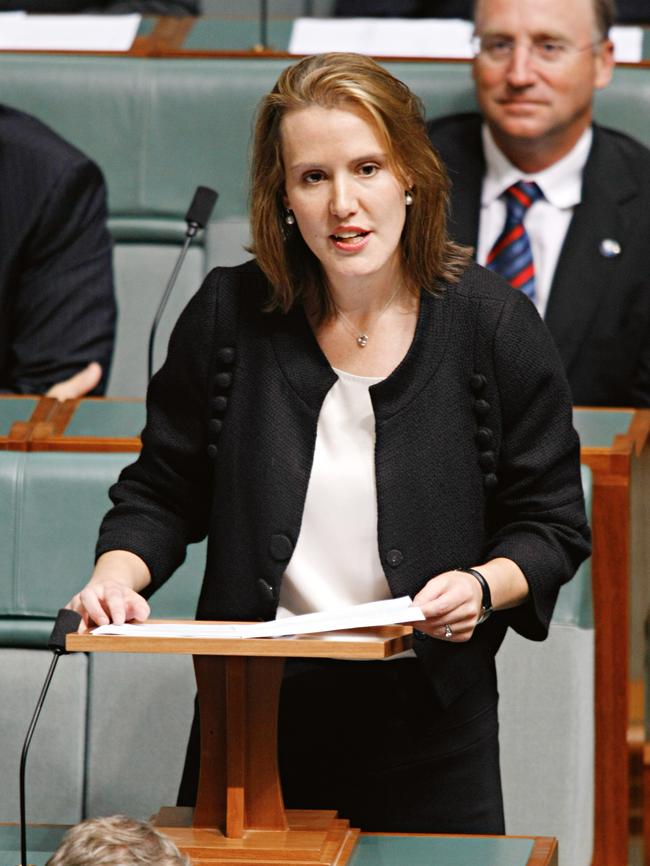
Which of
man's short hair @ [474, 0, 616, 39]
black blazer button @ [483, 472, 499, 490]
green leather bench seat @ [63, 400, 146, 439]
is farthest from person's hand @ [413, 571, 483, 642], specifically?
man's short hair @ [474, 0, 616, 39]

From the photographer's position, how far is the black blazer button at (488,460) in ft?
3.52

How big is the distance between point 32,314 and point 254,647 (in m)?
1.28

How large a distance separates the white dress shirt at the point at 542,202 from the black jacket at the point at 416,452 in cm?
105

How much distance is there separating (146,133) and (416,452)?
1507 millimetres

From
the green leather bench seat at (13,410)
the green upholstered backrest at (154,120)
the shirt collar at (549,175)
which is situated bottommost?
the green leather bench seat at (13,410)

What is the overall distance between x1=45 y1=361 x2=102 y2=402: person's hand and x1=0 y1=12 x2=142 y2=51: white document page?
0.69m

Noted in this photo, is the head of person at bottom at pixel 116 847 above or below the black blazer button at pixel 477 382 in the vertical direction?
below

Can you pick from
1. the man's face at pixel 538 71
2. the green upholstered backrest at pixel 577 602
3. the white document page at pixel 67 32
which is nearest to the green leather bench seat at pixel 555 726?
the green upholstered backrest at pixel 577 602

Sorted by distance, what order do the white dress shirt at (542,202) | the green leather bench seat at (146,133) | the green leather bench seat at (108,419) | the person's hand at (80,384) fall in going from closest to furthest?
the green leather bench seat at (108,419), the person's hand at (80,384), the white dress shirt at (542,202), the green leather bench seat at (146,133)

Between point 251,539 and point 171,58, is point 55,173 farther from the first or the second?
point 251,539

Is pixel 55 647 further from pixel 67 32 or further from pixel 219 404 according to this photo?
pixel 67 32

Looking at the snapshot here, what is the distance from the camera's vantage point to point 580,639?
5.10 feet

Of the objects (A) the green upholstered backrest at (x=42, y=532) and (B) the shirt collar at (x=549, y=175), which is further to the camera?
(B) the shirt collar at (x=549, y=175)

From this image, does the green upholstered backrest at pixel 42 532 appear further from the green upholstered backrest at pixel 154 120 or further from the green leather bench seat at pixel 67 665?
the green upholstered backrest at pixel 154 120
